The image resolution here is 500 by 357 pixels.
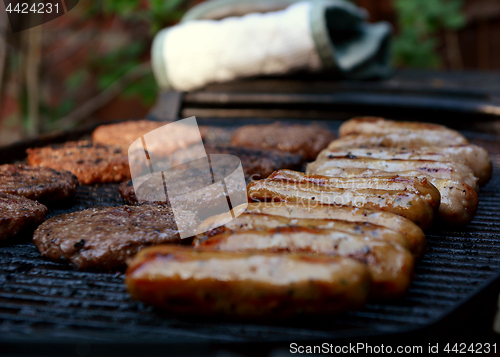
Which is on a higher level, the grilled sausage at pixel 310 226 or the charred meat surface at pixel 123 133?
the charred meat surface at pixel 123 133

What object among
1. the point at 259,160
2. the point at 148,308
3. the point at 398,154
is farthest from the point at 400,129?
the point at 148,308

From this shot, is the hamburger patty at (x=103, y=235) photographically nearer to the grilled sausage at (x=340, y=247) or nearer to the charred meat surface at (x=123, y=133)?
the grilled sausage at (x=340, y=247)

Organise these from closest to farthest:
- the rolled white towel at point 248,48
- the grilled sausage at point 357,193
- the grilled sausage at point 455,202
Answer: the grilled sausage at point 357,193
the grilled sausage at point 455,202
the rolled white towel at point 248,48

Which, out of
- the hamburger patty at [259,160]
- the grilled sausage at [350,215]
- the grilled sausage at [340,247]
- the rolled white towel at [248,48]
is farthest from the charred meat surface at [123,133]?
the grilled sausage at [340,247]

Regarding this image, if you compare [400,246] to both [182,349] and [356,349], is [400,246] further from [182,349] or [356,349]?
[182,349]

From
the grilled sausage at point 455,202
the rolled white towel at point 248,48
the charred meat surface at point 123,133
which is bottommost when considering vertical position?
the grilled sausage at point 455,202

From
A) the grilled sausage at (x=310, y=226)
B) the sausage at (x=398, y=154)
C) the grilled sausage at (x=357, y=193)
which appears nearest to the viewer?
the grilled sausage at (x=310, y=226)

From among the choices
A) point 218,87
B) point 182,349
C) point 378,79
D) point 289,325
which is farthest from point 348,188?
point 378,79
